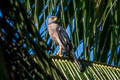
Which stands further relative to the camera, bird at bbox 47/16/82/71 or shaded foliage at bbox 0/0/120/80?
bird at bbox 47/16/82/71

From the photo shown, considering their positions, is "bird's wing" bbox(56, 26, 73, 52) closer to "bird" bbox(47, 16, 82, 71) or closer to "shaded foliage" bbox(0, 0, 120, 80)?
"bird" bbox(47, 16, 82, 71)

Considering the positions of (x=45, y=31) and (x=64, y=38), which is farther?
(x=64, y=38)

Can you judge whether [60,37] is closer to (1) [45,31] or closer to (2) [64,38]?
(2) [64,38]

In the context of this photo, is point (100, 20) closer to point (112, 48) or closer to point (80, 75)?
point (112, 48)

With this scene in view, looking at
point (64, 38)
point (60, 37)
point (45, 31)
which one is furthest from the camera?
point (60, 37)

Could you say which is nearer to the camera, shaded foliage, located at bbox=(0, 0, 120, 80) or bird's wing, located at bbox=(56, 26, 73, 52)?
shaded foliage, located at bbox=(0, 0, 120, 80)

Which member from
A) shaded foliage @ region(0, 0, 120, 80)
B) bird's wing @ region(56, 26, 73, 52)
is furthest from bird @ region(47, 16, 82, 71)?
shaded foliage @ region(0, 0, 120, 80)

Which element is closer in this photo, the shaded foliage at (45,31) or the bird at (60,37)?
the shaded foliage at (45,31)

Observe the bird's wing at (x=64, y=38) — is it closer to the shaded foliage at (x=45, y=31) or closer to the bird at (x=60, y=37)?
the bird at (x=60, y=37)

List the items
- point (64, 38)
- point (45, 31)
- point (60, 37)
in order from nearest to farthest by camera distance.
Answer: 1. point (45, 31)
2. point (64, 38)
3. point (60, 37)

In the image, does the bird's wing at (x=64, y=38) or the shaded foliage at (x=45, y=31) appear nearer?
the shaded foliage at (x=45, y=31)

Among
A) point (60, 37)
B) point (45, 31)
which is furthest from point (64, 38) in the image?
point (45, 31)

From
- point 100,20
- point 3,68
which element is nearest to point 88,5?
point 100,20

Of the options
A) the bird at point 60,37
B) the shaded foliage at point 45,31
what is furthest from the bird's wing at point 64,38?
the shaded foliage at point 45,31
